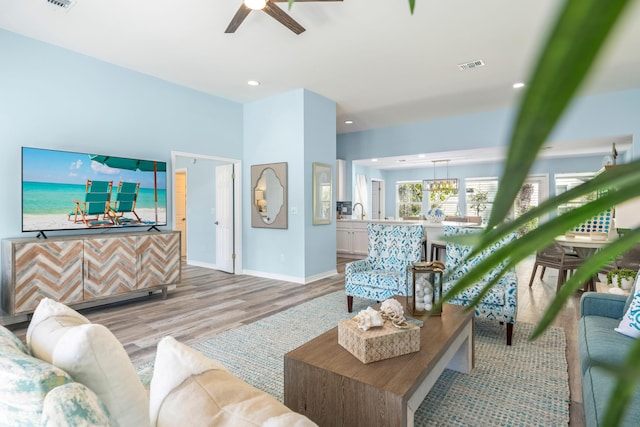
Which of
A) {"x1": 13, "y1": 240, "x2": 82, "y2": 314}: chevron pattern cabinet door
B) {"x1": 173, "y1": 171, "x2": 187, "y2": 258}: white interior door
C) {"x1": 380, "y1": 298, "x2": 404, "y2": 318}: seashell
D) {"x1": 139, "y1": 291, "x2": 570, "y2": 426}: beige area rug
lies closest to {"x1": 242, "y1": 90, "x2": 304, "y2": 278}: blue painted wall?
{"x1": 139, "y1": 291, "x2": 570, "y2": 426}: beige area rug

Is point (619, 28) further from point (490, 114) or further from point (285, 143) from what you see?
point (490, 114)

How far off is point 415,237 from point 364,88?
100 inches

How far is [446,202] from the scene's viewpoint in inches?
423

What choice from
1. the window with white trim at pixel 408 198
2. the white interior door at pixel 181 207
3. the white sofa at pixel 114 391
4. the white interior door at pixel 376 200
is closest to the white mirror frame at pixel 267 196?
the white interior door at pixel 181 207

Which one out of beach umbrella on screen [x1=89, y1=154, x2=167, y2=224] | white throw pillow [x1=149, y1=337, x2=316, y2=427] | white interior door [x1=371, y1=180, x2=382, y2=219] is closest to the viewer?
white throw pillow [x1=149, y1=337, x2=316, y2=427]

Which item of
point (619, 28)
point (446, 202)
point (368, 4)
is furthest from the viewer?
point (446, 202)

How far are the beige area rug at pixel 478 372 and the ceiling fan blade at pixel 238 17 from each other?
2682mm

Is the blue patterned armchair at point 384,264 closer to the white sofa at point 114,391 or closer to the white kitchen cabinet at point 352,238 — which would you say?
the white sofa at point 114,391

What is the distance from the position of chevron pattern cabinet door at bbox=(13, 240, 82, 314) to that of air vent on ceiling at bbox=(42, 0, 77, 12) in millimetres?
2152

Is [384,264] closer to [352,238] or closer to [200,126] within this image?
[200,126]

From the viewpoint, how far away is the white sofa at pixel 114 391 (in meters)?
0.73

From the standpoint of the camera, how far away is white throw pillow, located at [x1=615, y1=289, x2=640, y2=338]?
191cm

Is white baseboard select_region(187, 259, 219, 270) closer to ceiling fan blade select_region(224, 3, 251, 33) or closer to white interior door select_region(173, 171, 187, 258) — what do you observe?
white interior door select_region(173, 171, 187, 258)

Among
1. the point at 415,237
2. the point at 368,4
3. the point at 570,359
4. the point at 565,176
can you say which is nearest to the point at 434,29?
the point at 368,4
